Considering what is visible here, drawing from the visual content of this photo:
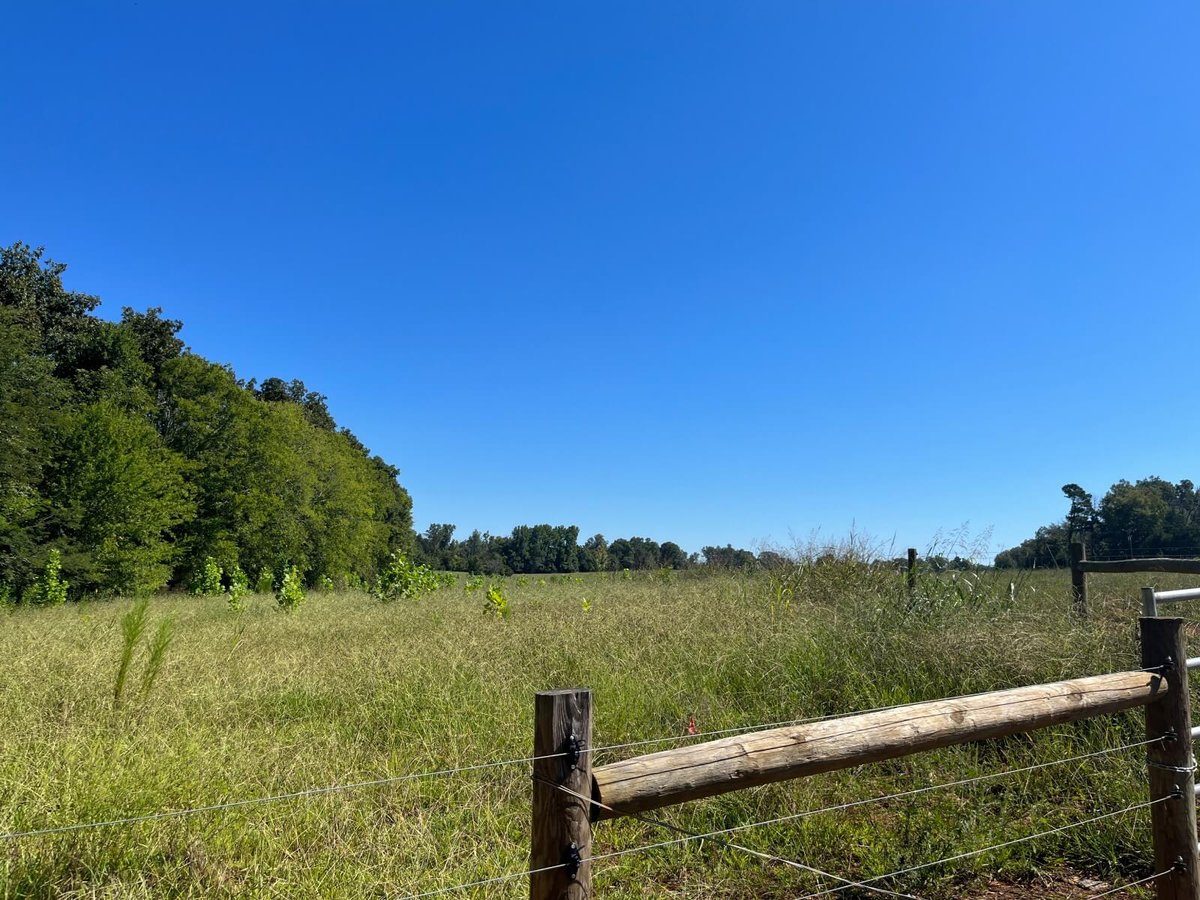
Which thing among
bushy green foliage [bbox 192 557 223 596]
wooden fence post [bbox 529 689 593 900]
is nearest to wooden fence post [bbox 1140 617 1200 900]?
wooden fence post [bbox 529 689 593 900]

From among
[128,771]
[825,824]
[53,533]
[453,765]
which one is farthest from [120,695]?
[53,533]

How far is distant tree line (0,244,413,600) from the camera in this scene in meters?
19.3

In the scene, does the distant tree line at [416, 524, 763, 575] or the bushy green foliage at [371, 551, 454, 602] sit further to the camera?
the distant tree line at [416, 524, 763, 575]

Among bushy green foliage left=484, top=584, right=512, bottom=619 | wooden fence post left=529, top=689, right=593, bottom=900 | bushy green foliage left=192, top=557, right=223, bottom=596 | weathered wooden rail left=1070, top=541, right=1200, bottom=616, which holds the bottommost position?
bushy green foliage left=192, top=557, right=223, bottom=596

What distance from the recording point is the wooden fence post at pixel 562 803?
1.63 metres

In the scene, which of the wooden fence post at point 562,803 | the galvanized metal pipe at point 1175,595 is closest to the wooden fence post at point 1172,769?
the galvanized metal pipe at point 1175,595

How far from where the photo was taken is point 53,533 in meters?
20.9

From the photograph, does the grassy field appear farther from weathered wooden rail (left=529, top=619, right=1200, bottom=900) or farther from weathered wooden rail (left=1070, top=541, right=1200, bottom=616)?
weathered wooden rail (left=529, top=619, right=1200, bottom=900)

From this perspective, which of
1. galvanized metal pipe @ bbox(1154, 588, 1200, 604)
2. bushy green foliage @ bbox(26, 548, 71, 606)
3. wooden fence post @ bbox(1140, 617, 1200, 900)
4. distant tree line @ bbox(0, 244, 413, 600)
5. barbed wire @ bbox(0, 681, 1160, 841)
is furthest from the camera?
distant tree line @ bbox(0, 244, 413, 600)

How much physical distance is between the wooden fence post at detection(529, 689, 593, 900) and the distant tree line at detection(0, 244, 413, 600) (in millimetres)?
19924

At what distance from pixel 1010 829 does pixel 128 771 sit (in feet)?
16.4

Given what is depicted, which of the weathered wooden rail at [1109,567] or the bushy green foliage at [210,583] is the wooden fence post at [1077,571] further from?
the bushy green foliage at [210,583]

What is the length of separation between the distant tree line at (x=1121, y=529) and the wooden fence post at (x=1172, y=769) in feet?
19.3

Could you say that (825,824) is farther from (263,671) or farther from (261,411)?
(261,411)
